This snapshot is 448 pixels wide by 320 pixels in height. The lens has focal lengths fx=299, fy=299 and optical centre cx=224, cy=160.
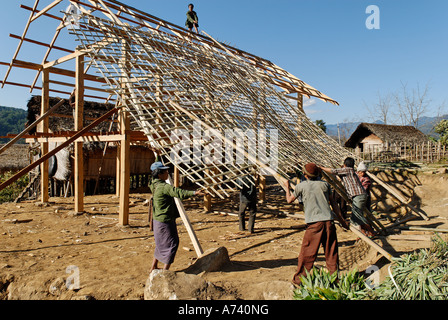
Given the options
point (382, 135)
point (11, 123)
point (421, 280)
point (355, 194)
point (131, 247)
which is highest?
point (11, 123)

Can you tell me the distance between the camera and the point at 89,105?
15695 millimetres

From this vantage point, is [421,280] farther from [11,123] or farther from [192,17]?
[11,123]

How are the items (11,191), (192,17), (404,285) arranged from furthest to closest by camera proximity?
(11,191)
(192,17)
(404,285)

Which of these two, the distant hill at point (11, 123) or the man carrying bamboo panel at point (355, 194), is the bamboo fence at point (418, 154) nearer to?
the man carrying bamboo panel at point (355, 194)

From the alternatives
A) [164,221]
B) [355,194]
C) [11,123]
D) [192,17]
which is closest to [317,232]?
[164,221]

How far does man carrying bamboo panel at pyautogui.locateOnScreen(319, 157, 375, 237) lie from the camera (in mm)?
6101

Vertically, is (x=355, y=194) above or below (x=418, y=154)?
below

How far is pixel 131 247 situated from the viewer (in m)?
6.02

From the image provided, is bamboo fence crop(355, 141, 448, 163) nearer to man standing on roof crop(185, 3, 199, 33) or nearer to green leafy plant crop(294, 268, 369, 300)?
man standing on roof crop(185, 3, 199, 33)

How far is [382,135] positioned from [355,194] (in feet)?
56.9

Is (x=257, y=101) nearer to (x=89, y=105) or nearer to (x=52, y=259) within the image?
(x=52, y=259)

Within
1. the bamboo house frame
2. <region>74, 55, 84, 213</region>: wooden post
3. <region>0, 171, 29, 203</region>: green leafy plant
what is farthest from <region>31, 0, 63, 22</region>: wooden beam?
<region>0, 171, 29, 203</region>: green leafy plant

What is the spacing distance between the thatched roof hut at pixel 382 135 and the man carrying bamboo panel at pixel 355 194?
16.0 metres
